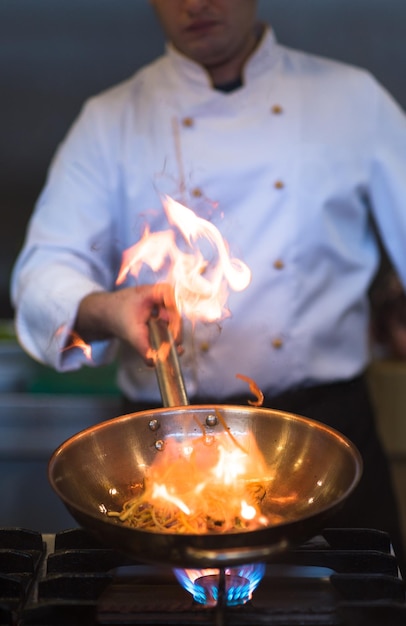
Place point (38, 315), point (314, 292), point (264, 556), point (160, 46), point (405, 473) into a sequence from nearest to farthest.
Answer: point (264, 556) → point (38, 315) → point (314, 292) → point (405, 473) → point (160, 46)

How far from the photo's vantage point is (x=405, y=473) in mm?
2229

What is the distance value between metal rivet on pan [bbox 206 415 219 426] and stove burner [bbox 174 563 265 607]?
21cm

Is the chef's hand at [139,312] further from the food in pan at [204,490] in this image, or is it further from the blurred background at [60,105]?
the blurred background at [60,105]

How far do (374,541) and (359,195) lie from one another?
93 cm

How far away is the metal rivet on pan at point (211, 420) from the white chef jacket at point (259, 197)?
0.60m

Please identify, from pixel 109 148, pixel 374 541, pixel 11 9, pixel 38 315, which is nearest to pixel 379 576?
pixel 374 541

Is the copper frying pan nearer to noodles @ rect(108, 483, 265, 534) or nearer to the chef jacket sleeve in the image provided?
noodles @ rect(108, 483, 265, 534)

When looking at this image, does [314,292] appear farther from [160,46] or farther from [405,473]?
[160,46]

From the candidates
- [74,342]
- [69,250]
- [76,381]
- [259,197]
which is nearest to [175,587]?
[74,342]

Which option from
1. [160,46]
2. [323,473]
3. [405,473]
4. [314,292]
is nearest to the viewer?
[323,473]

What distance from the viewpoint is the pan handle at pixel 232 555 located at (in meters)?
0.82

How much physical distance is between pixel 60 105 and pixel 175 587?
178 cm

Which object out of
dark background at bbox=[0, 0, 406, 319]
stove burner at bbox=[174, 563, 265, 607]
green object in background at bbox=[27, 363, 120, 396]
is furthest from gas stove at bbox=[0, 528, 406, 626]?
dark background at bbox=[0, 0, 406, 319]

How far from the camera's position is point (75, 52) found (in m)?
2.41
